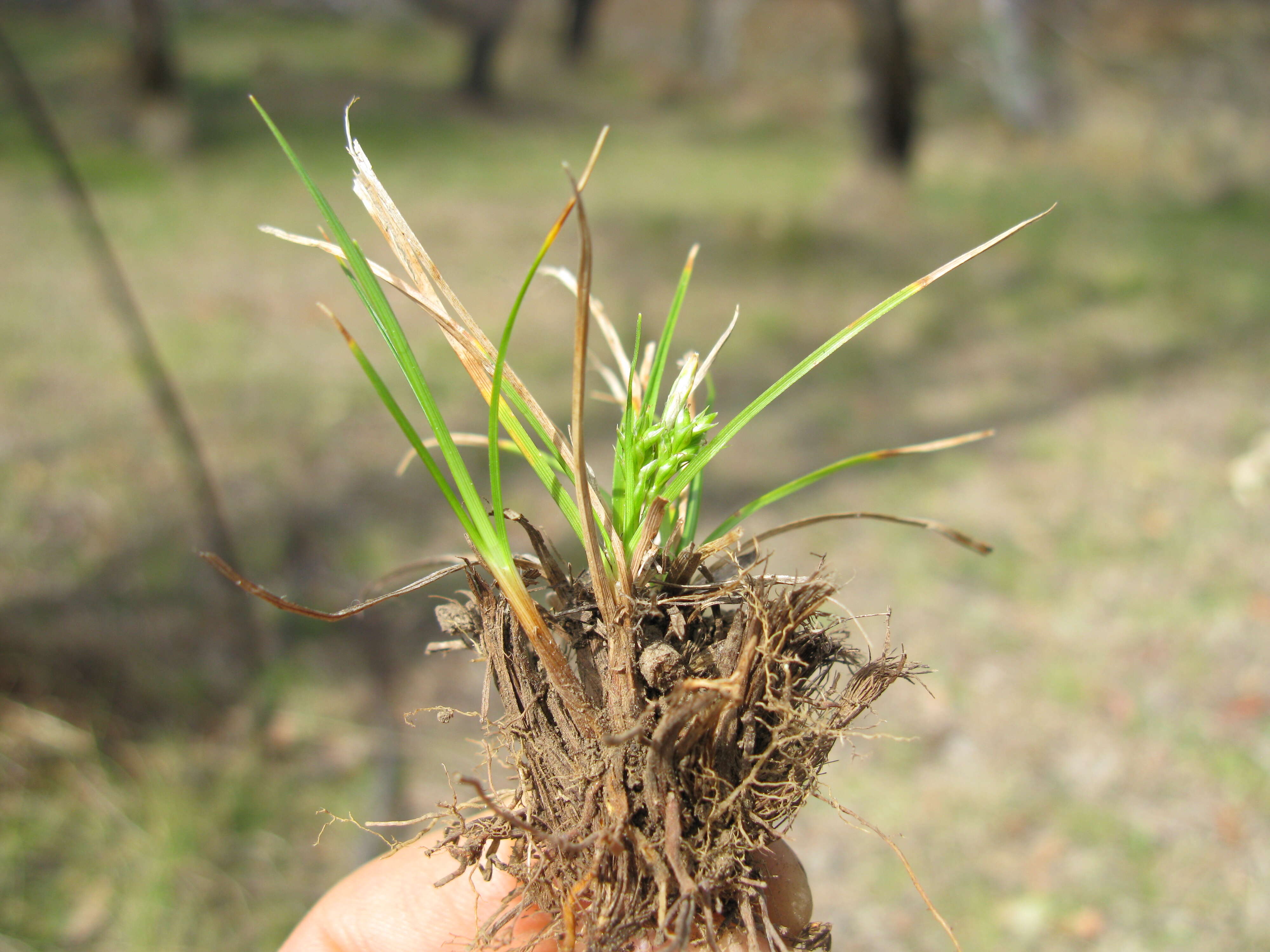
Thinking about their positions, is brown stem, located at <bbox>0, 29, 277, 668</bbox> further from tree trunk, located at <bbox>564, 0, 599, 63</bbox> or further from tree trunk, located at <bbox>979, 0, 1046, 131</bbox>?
tree trunk, located at <bbox>564, 0, 599, 63</bbox>

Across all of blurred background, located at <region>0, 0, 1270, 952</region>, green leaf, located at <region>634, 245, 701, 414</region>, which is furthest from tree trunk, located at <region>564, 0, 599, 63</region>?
green leaf, located at <region>634, 245, 701, 414</region>

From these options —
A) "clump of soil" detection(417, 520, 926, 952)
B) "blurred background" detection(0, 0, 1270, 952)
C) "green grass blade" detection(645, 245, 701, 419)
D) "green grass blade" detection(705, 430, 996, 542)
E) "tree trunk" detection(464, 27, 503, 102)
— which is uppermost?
"green grass blade" detection(645, 245, 701, 419)

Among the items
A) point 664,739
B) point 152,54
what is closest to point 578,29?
point 152,54

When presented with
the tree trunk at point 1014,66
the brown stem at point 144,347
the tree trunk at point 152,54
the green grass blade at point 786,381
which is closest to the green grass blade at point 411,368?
the green grass blade at point 786,381

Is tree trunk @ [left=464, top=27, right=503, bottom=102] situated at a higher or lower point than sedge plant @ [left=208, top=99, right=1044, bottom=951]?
lower

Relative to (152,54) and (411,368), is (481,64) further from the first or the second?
(411,368)

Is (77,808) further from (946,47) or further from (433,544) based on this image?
(946,47)

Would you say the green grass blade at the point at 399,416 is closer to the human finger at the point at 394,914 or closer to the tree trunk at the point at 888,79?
the human finger at the point at 394,914
